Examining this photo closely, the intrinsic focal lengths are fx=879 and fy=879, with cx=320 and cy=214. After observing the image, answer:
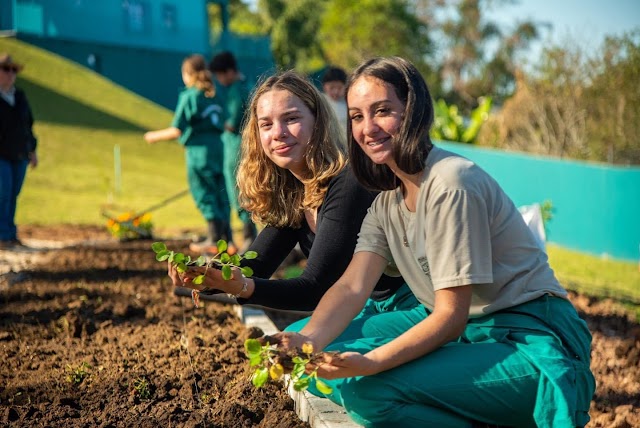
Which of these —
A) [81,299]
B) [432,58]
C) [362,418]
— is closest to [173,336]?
[81,299]

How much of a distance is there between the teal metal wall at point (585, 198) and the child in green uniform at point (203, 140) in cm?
426

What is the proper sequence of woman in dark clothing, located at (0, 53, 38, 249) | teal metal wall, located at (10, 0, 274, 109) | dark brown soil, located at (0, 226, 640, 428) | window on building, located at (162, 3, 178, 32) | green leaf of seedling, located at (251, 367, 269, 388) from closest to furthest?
1. green leaf of seedling, located at (251, 367, 269, 388)
2. dark brown soil, located at (0, 226, 640, 428)
3. woman in dark clothing, located at (0, 53, 38, 249)
4. teal metal wall, located at (10, 0, 274, 109)
5. window on building, located at (162, 3, 178, 32)

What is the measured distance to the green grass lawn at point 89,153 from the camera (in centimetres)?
1502

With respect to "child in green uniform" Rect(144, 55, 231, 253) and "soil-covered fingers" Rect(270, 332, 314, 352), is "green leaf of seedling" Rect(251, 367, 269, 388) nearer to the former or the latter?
"soil-covered fingers" Rect(270, 332, 314, 352)

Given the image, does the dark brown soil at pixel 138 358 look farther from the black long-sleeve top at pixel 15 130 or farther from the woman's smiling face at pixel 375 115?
the black long-sleeve top at pixel 15 130

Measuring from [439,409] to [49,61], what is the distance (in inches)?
1264

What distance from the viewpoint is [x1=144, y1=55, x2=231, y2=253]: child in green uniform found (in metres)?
8.91

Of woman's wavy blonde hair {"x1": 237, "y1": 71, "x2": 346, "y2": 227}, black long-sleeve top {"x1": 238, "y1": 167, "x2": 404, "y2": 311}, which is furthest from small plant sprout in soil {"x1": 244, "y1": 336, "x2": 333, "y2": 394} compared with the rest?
woman's wavy blonde hair {"x1": 237, "y1": 71, "x2": 346, "y2": 227}

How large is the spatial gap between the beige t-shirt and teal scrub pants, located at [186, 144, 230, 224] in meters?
6.10

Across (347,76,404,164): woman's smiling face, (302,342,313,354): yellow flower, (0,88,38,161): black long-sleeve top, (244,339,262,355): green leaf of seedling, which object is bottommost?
(0,88,38,161): black long-sleeve top

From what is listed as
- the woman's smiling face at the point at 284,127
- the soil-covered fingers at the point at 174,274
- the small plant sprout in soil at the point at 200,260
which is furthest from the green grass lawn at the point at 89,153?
the small plant sprout in soil at the point at 200,260

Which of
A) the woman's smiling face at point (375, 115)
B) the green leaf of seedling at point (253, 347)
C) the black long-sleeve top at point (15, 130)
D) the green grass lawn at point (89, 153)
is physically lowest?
the green grass lawn at point (89, 153)

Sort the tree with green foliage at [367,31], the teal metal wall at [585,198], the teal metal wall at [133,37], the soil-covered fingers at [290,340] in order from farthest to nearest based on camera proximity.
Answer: the tree with green foliage at [367,31] < the teal metal wall at [133,37] < the teal metal wall at [585,198] < the soil-covered fingers at [290,340]

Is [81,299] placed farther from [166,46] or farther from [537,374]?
[166,46]
